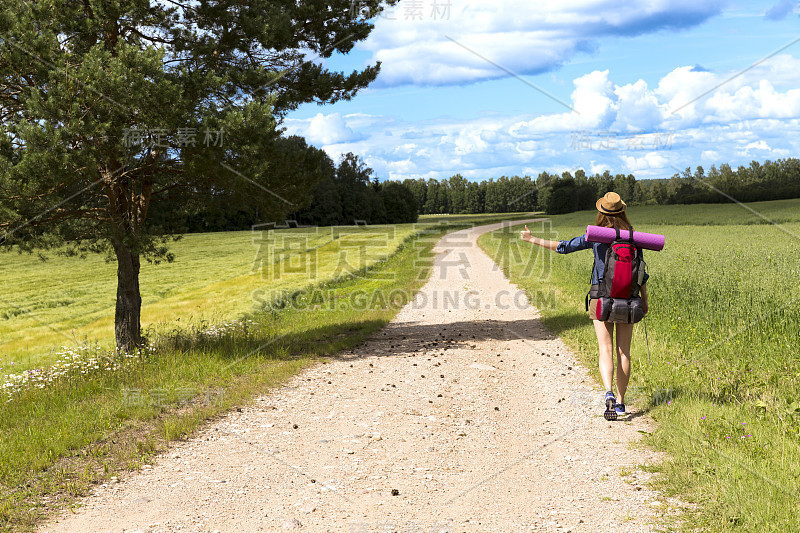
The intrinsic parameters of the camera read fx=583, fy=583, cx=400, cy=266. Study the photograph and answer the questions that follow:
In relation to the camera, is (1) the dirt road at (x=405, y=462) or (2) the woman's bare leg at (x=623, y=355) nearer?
(1) the dirt road at (x=405, y=462)

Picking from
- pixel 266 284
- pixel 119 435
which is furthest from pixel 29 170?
pixel 266 284

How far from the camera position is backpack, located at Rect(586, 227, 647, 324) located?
6.64 m

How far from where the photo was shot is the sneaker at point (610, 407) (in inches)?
274

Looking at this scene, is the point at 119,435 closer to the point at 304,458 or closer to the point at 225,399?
the point at 225,399

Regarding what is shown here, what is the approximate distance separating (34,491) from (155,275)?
36132 mm

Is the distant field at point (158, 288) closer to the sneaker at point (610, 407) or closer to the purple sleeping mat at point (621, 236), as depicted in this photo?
the sneaker at point (610, 407)

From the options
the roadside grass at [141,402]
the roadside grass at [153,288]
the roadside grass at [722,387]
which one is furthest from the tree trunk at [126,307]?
the roadside grass at [722,387]

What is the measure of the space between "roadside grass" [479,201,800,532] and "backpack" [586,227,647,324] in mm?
1288

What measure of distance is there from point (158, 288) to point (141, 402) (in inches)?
1053

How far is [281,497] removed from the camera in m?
5.11

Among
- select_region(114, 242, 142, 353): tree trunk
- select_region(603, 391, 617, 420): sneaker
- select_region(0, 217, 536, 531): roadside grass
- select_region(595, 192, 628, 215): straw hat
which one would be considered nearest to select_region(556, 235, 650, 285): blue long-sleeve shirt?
select_region(595, 192, 628, 215): straw hat

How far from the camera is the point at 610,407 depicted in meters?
7.09

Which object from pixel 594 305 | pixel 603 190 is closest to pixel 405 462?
pixel 594 305

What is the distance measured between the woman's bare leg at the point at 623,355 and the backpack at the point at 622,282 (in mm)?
225
